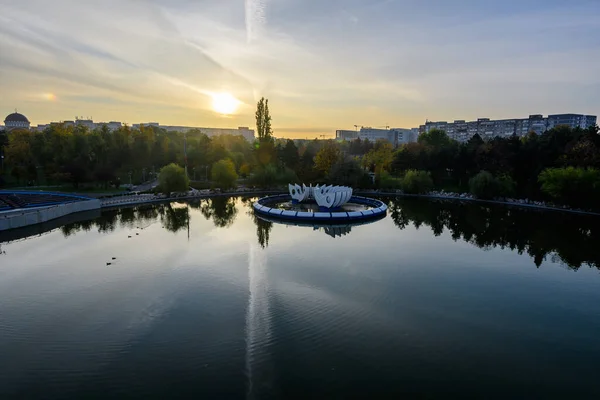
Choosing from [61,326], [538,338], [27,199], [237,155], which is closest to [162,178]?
[27,199]

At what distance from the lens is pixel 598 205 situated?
37.2 meters

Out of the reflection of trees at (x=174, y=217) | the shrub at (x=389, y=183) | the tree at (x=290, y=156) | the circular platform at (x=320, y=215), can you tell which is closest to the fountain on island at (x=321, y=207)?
the circular platform at (x=320, y=215)

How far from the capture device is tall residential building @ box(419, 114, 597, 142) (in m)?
127

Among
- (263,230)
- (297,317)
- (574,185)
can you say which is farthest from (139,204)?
(574,185)

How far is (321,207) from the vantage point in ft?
119

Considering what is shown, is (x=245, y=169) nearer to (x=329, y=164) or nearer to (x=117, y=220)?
(x=329, y=164)

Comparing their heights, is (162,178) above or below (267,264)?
above

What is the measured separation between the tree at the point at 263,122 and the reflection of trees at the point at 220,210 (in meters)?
18.9

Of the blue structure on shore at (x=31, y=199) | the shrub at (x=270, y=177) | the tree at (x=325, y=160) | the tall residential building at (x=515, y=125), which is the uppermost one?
the tall residential building at (x=515, y=125)

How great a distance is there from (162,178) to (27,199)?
13925 mm

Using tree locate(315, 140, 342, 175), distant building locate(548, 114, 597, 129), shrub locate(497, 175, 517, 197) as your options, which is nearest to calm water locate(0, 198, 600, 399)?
shrub locate(497, 175, 517, 197)

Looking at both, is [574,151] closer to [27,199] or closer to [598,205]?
[598,205]

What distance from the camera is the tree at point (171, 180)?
45.6 m

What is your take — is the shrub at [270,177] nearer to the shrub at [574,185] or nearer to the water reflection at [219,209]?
the water reflection at [219,209]
